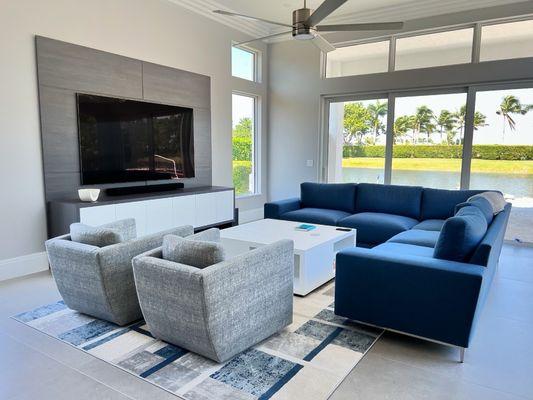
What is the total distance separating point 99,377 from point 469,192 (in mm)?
4395

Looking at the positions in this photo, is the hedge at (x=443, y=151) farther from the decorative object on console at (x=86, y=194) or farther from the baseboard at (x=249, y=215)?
the decorative object on console at (x=86, y=194)

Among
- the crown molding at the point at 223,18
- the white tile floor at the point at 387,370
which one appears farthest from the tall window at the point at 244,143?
the white tile floor at the point at 387,370

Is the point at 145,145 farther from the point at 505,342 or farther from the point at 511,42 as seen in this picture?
→ the point at 511,42

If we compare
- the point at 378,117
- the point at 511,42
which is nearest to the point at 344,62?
the point at 378,117

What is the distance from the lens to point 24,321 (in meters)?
2.80

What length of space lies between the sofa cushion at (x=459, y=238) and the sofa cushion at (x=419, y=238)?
0.96m

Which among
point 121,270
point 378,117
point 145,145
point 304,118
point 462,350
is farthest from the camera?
point 304,118

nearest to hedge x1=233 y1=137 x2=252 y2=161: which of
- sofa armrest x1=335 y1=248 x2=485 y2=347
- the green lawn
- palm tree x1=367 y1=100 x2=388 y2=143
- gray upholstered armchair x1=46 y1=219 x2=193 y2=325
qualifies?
the green lawn

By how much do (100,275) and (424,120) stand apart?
5311 millimetres

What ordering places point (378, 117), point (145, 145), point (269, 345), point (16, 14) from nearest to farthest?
point (269, 345) → point (16, 14) → point (145, 145) → point (378, 117)

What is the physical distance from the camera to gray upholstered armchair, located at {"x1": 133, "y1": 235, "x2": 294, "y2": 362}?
208cm

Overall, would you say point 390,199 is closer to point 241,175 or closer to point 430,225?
point 430,225

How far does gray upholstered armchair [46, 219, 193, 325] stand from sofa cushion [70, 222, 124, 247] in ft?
0.05

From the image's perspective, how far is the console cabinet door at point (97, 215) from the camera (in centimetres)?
378
